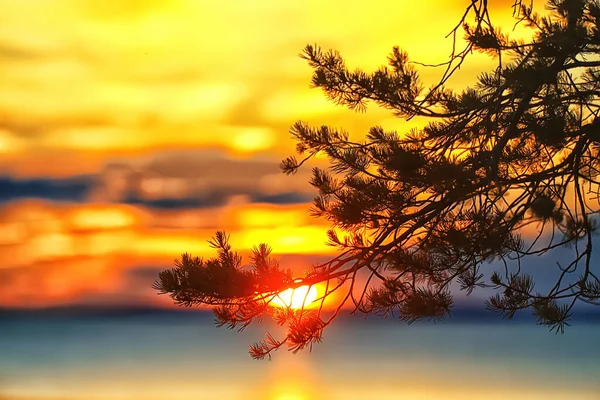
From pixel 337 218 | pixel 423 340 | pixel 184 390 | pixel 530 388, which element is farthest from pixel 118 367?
pixel 337 218

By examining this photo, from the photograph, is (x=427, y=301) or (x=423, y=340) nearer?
(x=427, y=301)

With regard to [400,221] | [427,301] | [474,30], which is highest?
[474,30]

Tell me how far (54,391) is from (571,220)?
10.2 metres

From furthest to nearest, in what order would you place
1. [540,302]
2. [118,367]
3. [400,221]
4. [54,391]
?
[118,367] < [54,391] < [540,302] < [400,221]

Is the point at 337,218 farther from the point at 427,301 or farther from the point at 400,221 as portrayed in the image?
the point at 427,301

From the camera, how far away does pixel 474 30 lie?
149 inches

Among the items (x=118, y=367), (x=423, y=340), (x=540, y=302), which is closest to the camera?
(x=540, y=302)

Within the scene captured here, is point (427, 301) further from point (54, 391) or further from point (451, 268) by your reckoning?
point (54, 391)

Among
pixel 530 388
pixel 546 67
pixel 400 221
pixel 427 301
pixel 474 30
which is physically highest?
pixel 474 30

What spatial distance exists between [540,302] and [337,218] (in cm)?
115

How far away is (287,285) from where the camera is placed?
11.7 ft

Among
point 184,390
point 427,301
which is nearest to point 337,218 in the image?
point 427,301

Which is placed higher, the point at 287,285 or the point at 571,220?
the point at 571,220

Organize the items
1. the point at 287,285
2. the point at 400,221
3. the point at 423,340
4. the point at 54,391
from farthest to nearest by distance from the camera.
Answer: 1. the point at 423,340
2. the point at 54,391
3. the point at 400,221
4. the point at 287,285
